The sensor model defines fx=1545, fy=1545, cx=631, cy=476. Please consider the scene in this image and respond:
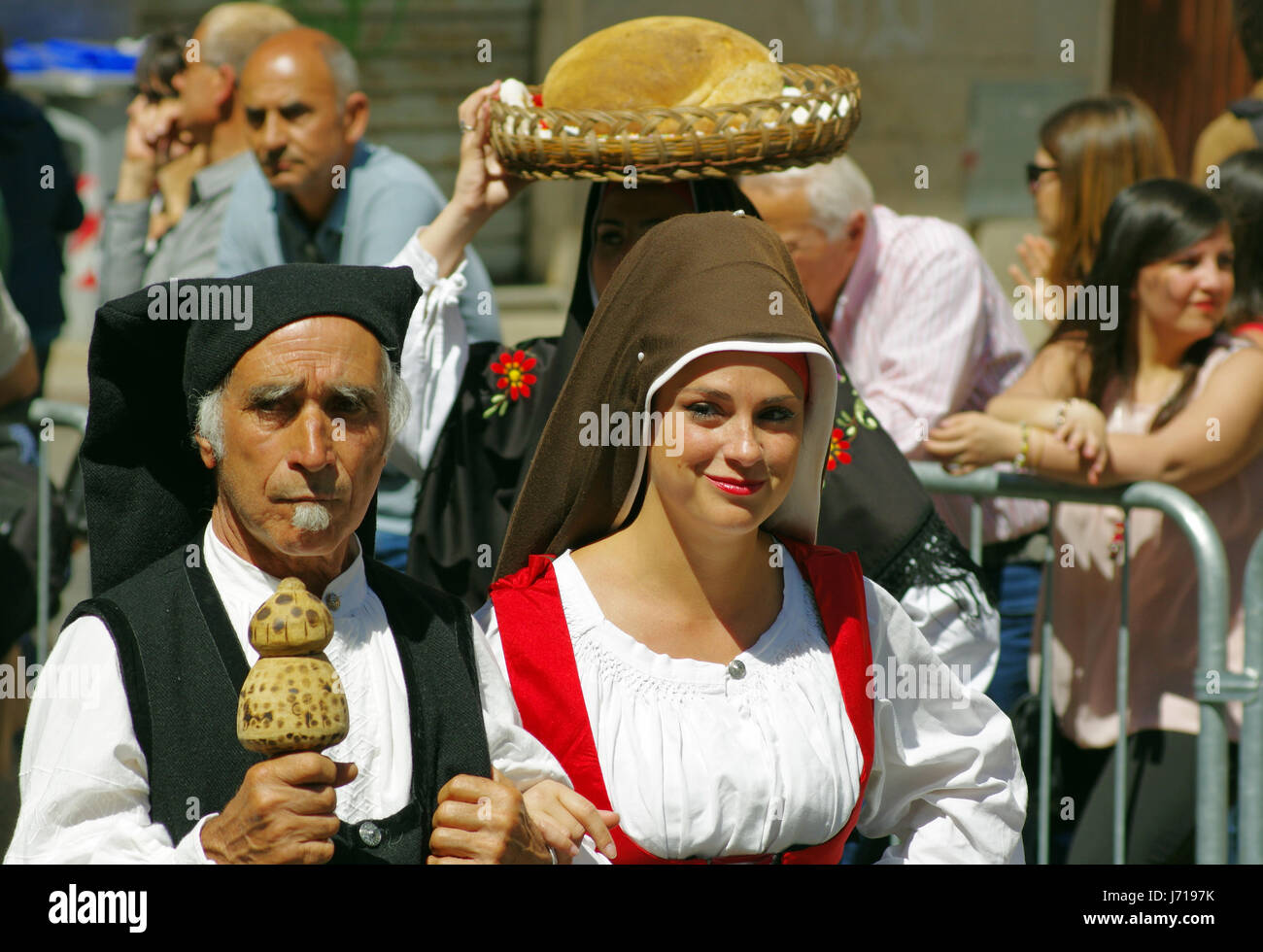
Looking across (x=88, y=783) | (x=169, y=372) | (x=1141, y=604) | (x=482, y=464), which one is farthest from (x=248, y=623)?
(x=1141, y=604)

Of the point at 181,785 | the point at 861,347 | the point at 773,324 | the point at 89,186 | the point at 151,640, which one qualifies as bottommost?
the point at 181,785

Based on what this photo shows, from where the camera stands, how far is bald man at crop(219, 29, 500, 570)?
4.93 meters

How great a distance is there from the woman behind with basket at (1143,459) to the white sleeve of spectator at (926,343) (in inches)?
7.7

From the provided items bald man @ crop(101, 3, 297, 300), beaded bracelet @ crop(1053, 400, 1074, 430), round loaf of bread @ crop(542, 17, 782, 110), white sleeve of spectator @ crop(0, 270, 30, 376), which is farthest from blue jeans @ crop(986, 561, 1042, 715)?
bald man @ crop(101, 3, 297, 300)

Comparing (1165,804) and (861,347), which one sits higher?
(861,347)

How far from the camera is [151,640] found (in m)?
2.33

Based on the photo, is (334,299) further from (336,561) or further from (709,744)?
(709,744)

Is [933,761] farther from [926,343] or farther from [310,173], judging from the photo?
[310,173]

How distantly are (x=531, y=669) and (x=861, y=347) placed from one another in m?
2.27

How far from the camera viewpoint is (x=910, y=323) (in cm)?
462

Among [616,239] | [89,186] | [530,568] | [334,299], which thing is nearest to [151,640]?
[334,299]

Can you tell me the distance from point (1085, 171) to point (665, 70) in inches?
83.6

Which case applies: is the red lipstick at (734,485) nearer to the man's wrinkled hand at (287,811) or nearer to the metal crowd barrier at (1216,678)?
the man's wrinkled hand at (287,811)

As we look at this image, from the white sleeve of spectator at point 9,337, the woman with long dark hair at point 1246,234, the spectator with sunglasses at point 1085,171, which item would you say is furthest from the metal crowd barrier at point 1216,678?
the white sleeve of spectator at point 9,337
